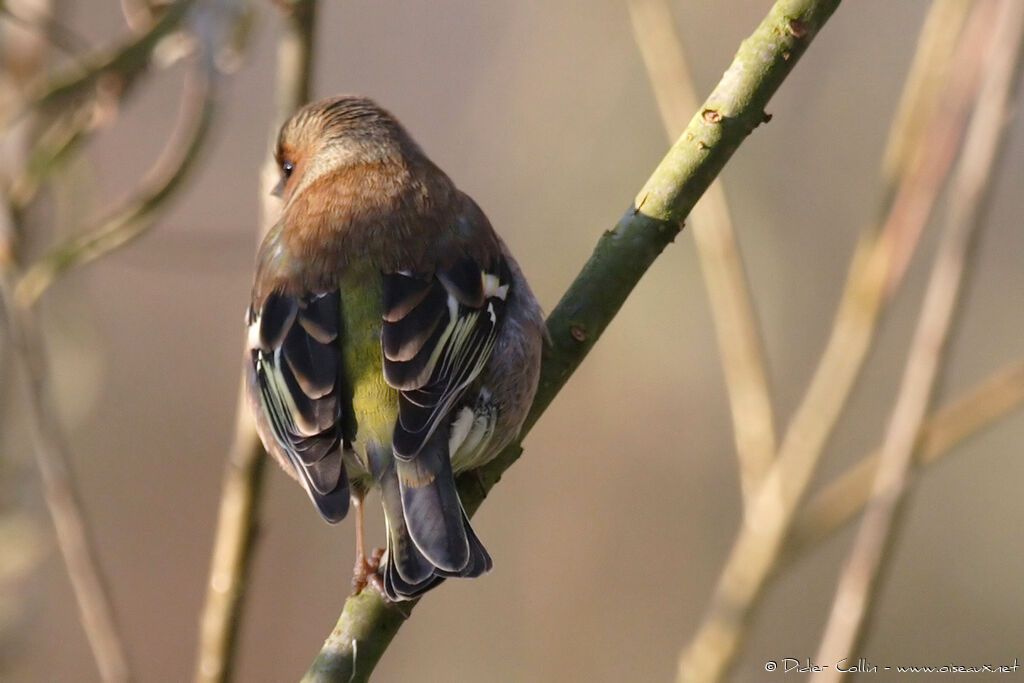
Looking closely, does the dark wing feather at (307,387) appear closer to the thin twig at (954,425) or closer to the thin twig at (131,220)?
the thin twig at (131,220)

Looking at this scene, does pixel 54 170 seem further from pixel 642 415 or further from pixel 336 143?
pixel 642 415

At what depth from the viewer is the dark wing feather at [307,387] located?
2797 mm

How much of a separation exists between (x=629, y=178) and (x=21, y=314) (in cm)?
427

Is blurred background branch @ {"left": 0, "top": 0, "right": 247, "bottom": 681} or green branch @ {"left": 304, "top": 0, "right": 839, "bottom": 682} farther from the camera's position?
blurred background branch @ {"left": 0, "top": 0, "right": 247, "bottom": 681}

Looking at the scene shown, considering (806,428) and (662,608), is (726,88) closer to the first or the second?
(806,428)

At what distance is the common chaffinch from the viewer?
8.97ft

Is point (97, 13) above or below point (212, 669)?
above

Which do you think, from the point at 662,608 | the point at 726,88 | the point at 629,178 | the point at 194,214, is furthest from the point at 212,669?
the point at 194,214

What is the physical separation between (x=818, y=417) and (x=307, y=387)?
4.40 feet

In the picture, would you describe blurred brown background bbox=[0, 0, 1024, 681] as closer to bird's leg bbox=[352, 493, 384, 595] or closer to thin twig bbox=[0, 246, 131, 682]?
thin twig bbox=[0, 246, 131, 682]

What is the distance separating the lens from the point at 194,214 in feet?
26.9

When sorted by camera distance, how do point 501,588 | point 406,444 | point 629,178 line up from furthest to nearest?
point 629,178 < point 501,588 < point 406,444

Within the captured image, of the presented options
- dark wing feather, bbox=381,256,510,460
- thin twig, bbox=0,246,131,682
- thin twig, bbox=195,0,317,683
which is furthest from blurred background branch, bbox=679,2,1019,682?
thin twig, bbox=0,246,131,682

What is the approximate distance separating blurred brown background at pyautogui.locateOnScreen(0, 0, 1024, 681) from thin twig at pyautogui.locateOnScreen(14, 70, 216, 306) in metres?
2.74
